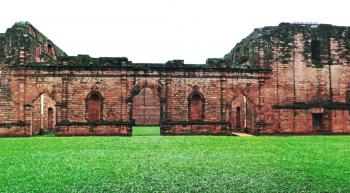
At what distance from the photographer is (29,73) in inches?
822

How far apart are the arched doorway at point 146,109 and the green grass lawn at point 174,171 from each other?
27.9 meters

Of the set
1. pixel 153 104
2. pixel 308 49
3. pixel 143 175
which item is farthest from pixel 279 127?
pixel 153 104

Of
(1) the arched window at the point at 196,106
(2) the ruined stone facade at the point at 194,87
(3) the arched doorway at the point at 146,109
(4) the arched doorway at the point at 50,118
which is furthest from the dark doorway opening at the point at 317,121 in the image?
(3) the arched doorway at the point at 146,109

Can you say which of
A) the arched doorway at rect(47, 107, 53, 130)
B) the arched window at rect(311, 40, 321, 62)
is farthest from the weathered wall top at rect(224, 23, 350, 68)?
the arched doorway at rect(47, 107, 53, 130)

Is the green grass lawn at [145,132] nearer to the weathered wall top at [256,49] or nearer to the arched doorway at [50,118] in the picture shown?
the weathered wall top at [256,49]

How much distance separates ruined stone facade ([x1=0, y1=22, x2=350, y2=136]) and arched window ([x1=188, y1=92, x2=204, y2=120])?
6 centimetres

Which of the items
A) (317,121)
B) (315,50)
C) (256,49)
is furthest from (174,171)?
(315,50)

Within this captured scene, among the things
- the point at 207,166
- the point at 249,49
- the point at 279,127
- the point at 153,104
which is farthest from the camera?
the point at 153,104

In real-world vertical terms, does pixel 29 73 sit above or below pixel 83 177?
above

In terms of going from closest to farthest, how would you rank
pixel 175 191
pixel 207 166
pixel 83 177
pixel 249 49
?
pixel 175 191 < pixel 83 177 < pixel 207 166 < pixel 249 49

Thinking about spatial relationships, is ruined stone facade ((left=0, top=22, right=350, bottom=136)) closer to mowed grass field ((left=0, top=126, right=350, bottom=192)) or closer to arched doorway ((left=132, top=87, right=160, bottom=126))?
mowed grass field ((left=0, top=126, right=350, bottom=192))

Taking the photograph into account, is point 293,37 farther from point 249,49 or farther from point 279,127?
point 279,127

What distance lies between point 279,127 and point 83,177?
1687cm

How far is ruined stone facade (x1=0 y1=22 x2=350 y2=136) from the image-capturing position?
2089 cm
